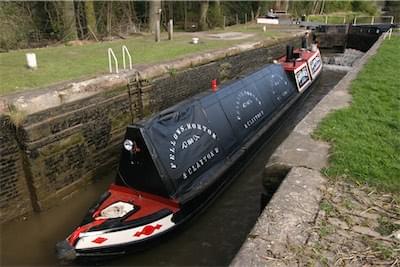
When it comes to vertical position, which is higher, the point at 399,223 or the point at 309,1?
the point at 309,1

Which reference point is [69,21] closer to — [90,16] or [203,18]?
[90,16]

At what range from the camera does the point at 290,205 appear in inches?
127

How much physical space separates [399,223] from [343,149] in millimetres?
1328

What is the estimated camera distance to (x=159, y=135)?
517 centimetres

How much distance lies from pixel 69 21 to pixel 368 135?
12333 mm

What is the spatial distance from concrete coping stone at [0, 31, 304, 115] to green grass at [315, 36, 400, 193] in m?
4.31

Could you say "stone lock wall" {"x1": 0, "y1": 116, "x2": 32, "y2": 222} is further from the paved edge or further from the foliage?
the foliage

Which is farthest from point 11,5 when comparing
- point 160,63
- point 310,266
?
point 310,266

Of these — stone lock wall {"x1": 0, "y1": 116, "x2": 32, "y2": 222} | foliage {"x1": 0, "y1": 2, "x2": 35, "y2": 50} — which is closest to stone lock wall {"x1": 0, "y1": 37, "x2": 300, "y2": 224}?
stone lock wall {"x1": 0, "y1": 116, "x2": 32, "y2": 222}

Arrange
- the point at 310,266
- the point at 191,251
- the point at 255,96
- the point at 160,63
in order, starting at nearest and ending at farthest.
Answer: the point at 310,266, the point at 191,251, the point at 255,96, the point at 160,63

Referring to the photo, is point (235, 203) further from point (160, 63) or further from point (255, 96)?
point (160, 63)

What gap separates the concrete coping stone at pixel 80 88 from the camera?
5.82 metres

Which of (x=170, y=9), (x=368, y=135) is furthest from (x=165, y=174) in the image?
(x=170, y=9)

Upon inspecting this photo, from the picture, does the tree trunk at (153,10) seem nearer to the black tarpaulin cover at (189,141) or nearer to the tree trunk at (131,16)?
the tree trunk at (131,16)
